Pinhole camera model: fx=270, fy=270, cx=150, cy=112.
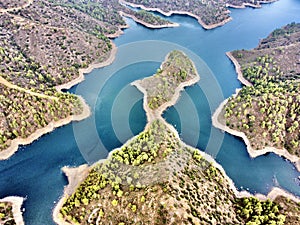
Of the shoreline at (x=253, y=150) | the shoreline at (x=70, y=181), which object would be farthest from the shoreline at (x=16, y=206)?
the shoreline at (x=253, y=150)

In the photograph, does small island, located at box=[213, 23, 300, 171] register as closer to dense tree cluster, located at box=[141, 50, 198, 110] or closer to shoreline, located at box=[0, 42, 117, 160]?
dense tree cluster, located at box=[141, 50, 198, 110]

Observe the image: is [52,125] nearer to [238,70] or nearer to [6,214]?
[6,214]

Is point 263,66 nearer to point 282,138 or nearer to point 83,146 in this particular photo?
point 282,138

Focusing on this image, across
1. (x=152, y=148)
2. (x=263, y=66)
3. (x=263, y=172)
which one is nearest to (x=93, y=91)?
(x=152, y=148)

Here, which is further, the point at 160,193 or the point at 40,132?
the point at 40,132

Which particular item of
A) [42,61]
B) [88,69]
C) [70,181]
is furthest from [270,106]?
[42,61]

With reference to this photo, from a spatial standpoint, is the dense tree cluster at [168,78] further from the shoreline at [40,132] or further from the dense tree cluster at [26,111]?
the dense tree cluster at [26,111]
